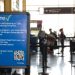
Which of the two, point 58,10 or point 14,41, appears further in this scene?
point 58,10

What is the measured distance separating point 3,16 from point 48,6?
2057 cm

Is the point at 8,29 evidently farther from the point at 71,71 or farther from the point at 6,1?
the point at 71,71

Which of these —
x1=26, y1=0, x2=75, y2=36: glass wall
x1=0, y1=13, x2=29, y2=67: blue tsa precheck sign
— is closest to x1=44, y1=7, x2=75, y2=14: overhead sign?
x1=26, y1=0, x2=75, y2=36: glass wall

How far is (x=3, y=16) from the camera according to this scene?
3.45 m

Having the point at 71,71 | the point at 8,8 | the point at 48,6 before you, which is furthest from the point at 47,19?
the point at 8,8

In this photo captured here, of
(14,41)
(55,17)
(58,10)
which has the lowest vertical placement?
(14,41)

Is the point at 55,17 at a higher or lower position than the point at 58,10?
lower

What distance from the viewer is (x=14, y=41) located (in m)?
3.37

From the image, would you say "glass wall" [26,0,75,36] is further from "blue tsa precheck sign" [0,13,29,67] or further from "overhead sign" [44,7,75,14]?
"blue tsa precheck sign" [0,13,29,67]

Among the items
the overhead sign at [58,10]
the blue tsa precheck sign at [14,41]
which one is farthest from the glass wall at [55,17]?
the blue tsa precheck sign at [14,41]

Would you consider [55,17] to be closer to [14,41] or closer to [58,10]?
[58,10]

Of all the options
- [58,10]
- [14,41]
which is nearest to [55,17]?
[58,10]

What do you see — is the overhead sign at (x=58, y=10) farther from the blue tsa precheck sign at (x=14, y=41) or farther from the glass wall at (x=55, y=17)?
the blue tsa precheck sign at (x=14, y=41)

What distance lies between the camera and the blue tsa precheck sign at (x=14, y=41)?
11.1ft
